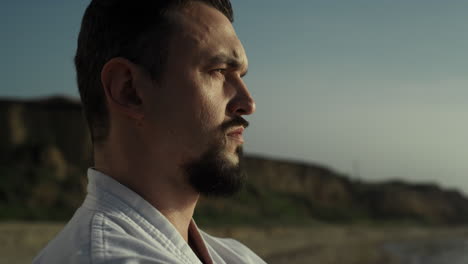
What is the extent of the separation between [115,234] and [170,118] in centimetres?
43

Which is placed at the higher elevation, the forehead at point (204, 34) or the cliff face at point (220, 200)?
the forehead at point (204, 34)

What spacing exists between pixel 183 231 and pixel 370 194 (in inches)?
1937

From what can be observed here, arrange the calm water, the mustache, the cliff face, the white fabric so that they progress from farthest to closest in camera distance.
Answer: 1. the cliff face
2. the calm water
3. the mustache
4. the white fabric

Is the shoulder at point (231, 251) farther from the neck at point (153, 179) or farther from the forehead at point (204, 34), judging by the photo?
the forehead at point (204, 34)

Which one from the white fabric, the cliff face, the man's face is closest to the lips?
the man's face

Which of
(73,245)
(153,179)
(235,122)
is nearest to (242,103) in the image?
(235,122)

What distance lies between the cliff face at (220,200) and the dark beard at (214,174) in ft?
71.1

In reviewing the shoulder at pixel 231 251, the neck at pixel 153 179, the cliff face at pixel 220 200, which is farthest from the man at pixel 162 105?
the cliff face at pixel 220 200

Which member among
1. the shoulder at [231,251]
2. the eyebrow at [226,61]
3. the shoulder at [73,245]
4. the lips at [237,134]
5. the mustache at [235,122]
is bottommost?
the shoulder at [231,251]

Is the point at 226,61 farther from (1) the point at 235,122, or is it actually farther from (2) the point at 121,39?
(2) the point at 121,39

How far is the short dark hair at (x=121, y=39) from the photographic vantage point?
5.78ft

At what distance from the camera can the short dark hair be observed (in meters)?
1.76

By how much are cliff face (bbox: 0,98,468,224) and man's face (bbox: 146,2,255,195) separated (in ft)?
71.2

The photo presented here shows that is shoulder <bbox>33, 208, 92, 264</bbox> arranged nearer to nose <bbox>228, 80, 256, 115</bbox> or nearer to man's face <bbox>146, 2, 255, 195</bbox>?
man's face <bbox>146, 2, 255, 195</bbox>
